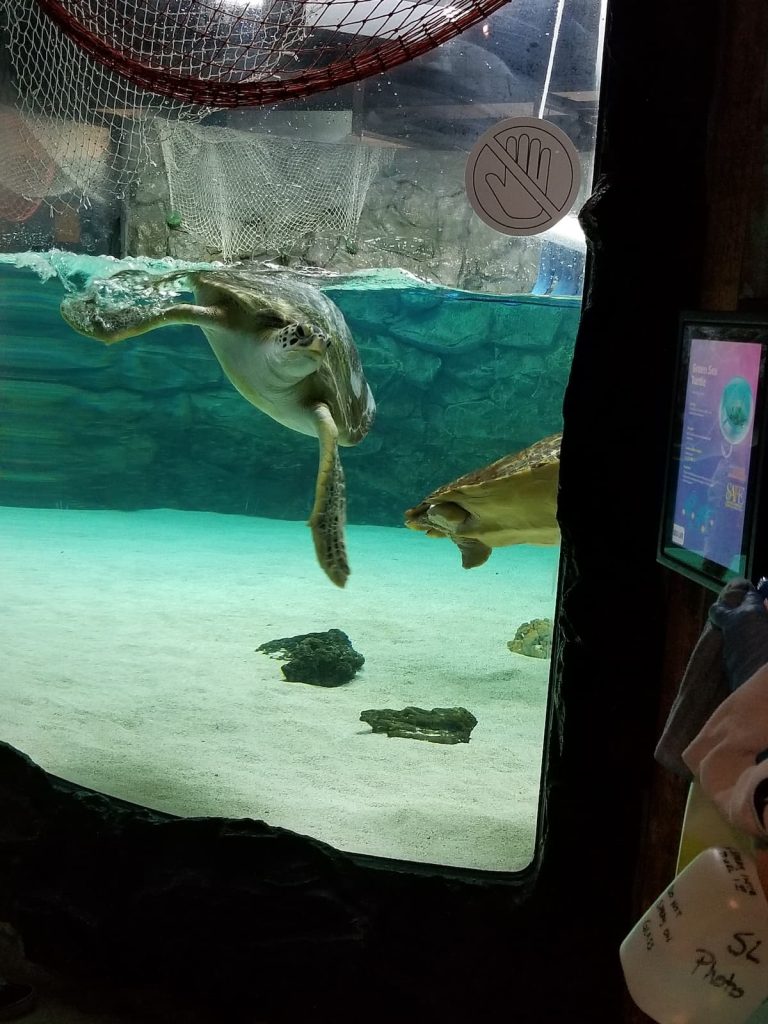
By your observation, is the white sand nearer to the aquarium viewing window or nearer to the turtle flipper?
the turtle flipper

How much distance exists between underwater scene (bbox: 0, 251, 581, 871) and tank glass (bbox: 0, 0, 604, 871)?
0.05ft

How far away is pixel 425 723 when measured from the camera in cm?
307

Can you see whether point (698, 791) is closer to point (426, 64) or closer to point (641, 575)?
point (641, 575)

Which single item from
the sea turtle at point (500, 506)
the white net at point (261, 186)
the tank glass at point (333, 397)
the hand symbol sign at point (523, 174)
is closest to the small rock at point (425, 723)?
the tank glass at point (333, 397)

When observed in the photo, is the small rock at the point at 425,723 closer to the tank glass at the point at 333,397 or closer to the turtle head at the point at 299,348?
the tank glass at the point at 333,397

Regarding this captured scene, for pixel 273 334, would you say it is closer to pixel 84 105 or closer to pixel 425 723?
pixel 84 105

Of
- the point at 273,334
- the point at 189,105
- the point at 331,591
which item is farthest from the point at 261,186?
the point at 331,591

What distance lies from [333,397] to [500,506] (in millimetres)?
1347

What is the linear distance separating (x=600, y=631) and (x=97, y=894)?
56.5 inches

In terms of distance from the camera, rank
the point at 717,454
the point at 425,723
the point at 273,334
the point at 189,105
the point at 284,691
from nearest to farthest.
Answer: the point at 717,454
the point at 189,105
the point at 425,723
the point at 284,691
the point at 273,334

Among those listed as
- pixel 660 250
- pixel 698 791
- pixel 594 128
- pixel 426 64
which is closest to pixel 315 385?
pixel 426 64

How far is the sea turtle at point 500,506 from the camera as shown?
110 inches

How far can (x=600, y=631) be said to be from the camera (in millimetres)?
1928

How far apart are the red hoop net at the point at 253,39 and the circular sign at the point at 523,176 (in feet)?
0.83
